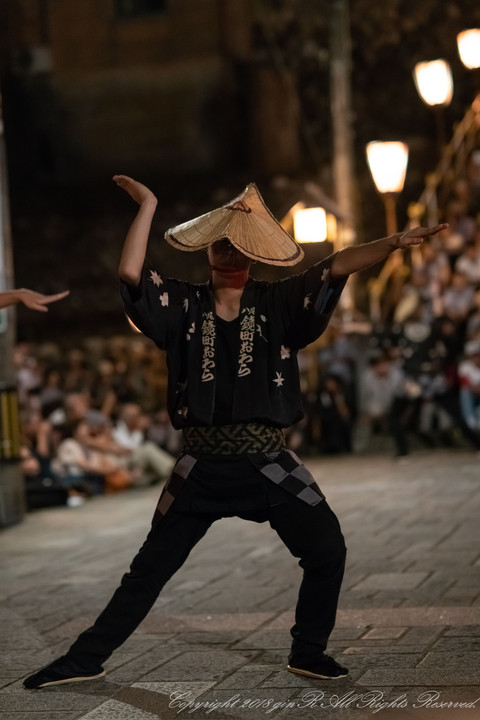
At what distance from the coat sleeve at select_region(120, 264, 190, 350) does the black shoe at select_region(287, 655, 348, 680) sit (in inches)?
56.1

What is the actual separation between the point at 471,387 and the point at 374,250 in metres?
10.6

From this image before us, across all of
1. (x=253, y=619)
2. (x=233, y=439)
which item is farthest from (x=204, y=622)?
(x=233, y=439)

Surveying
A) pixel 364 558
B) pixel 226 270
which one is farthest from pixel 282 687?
pixel 364 558

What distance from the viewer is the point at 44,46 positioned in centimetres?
2747

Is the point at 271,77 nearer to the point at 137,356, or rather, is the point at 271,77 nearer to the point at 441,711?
the point at 137,356

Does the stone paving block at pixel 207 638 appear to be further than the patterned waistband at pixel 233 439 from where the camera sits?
Yes

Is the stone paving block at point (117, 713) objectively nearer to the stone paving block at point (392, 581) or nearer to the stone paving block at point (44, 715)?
the stone paving block at point (44, 715)

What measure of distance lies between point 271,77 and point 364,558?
64.4 feet

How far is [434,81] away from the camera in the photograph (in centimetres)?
1981

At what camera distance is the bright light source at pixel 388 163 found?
16.5m

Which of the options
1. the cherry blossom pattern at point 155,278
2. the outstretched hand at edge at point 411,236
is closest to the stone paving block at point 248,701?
the cherry blossom pattern at point 155,278

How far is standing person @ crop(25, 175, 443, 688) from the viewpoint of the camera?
5.22 meters

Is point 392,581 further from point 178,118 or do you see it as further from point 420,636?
point 178,118

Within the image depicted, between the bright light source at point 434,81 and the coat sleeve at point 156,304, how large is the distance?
1525cm
